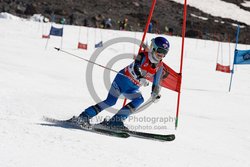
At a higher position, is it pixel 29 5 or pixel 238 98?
pixel 29 5

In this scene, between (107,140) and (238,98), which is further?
(238,98)

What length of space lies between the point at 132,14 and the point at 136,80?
154 feet

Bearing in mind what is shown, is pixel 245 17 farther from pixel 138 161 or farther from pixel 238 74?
pixel 138 161

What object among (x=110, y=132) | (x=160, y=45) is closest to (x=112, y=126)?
(x=110, y=132)

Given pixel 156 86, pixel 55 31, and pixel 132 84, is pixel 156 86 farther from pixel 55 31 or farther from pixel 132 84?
pixel 55 31

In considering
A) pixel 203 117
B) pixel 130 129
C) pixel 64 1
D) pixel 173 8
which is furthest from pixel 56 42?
pixel 173 8

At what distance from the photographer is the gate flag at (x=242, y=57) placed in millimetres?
14875

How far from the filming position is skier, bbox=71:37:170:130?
6.20 meters

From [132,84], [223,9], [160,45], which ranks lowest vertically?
[132,84]

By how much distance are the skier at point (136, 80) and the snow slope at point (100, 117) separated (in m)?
0.58

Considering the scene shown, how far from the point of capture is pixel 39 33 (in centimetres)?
2714

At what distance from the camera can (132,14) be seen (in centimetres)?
5253

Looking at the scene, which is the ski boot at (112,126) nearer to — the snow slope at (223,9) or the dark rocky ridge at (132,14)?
the dark rocky ridge at (132,14)

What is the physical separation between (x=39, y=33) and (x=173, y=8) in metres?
34.2
